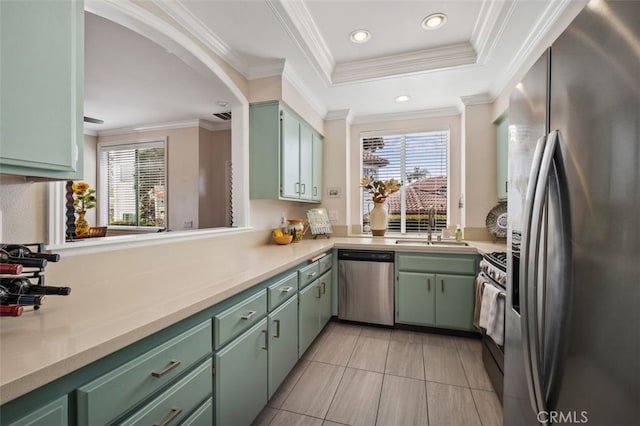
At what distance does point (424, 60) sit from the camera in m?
2.48

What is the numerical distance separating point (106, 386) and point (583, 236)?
131 centimetres

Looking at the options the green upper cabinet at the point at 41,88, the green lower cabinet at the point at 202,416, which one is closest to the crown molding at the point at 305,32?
the green upper cabinet at the point at 41,88

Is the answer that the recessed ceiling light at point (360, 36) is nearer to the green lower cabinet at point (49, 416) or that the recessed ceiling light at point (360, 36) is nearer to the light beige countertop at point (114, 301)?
the light beige countertop at point (114, 301)

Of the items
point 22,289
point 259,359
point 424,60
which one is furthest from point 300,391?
point 424,60

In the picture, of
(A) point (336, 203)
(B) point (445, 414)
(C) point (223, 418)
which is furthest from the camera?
(A) point (336, 203)

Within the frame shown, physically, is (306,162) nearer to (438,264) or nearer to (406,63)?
(406,63)

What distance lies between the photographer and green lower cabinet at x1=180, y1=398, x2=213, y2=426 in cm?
102

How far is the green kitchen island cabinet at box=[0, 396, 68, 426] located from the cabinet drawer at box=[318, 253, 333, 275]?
1930 millimetres

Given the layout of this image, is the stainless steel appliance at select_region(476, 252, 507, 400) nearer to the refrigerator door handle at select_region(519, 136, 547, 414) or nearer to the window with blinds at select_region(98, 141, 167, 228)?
the refrigerator door handle at select_region(519, 136, 547, 414)

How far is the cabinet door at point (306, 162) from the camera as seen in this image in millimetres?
2984

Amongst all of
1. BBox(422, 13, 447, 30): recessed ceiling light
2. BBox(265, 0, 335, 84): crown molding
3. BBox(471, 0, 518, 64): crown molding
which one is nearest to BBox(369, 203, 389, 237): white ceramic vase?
BBox(265, 0, 335, 84): crown molding

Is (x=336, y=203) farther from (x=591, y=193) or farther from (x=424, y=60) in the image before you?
(x=591, y=193)

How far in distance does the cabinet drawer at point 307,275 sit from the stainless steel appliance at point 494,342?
1.32 metres

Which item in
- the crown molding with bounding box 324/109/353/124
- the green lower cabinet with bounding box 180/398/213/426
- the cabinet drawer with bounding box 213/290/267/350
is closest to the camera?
the green lower cabinet with bounding box 180/398/213/426
